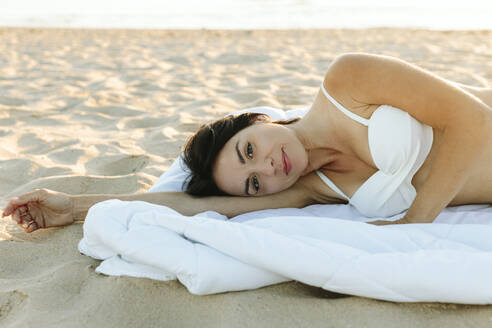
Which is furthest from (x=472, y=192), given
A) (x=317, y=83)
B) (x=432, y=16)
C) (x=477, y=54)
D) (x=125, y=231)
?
(x=432, y=16)

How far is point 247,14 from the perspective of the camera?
46.0 ft

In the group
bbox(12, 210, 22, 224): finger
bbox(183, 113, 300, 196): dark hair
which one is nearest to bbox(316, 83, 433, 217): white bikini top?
bbox(183, 113, 300, 196): dark hair

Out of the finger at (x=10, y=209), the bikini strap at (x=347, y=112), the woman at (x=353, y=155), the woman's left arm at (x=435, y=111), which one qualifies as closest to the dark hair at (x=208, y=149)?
the woman at (x=353, y=155)

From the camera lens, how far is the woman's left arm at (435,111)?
6.61ft

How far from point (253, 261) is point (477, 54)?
6.46 m

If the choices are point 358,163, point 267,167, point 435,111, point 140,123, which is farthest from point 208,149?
point 140,123

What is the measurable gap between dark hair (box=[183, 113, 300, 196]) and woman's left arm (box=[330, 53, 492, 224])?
0.64 m

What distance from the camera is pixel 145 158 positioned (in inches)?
127

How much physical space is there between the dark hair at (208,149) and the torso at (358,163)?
1.31 ft

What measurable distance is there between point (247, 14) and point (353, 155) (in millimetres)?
12393

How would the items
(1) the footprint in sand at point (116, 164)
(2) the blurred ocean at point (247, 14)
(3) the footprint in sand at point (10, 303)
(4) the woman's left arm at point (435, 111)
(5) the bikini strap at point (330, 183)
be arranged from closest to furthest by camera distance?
(3) the footprint in sand at point (10, 303) → (4) the woman's left arm at point (435, 111) → (5) the bikini strap at point (330, 183) → (1) the footprint in sand at point (116, 164) → (2) the blurred ocean at point (247, 14)

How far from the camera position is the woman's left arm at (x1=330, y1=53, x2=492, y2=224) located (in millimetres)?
2014

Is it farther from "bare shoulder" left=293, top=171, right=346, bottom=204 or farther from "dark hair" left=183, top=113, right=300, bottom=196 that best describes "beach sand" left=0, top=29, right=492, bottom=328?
"bare shoulder" left=293, top=171, right=346, bottom=204

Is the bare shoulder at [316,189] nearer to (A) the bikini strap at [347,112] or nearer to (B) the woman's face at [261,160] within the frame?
(B) the woman's face at [261,160]
